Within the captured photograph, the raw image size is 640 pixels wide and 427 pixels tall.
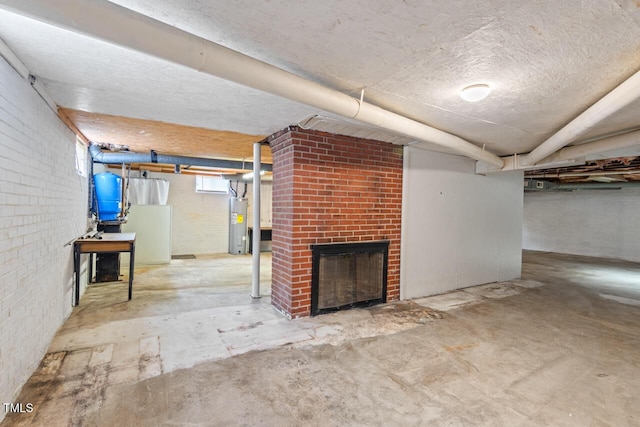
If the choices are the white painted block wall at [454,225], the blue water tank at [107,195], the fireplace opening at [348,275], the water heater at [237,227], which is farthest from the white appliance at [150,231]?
the white painted block wall at [454,225]

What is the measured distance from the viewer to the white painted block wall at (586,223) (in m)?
8.55

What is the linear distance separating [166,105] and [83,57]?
84cm

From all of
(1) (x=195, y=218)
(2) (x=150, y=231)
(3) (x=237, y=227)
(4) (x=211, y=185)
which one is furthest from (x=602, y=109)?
(1) (x=195, y=218)

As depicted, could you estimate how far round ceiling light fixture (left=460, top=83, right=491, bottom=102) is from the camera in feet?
7.53

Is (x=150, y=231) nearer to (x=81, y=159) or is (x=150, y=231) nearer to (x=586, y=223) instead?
(x=81, y=159)

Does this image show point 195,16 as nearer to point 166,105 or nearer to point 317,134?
point 166,105

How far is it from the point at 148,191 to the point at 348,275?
6.14m

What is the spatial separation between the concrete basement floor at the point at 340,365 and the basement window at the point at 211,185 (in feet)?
14.6

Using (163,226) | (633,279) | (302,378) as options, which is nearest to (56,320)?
(302,378)

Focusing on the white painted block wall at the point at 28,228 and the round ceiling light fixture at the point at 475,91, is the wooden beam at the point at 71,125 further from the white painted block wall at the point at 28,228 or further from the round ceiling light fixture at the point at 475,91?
the round ceiling light fixture at the point at 475,91

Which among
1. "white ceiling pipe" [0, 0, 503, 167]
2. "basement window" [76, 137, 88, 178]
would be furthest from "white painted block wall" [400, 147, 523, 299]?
"basement window" [76, 137, 88, 178]

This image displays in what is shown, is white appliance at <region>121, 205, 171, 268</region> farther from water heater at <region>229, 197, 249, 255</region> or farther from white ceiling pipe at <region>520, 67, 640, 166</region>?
white ceiling pipe at <region>520, 67, 640, 166</region>

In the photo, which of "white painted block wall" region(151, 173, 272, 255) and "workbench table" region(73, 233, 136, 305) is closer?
"workbench table" region(73, 233, 136, 305)

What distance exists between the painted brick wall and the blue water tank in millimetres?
2858
